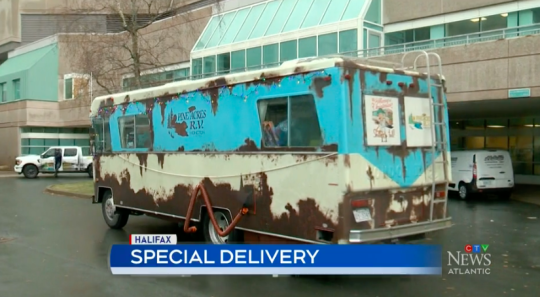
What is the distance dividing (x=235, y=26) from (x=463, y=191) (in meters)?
16.9

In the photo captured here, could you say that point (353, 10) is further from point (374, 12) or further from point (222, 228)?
point (222, 228)

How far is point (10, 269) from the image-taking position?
7668 mm

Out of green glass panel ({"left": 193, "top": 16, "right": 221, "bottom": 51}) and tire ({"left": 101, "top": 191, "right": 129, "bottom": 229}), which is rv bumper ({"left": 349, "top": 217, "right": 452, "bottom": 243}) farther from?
green glass panel ({"left": 193, "top": 16, "right": 221, "bottom": 51})

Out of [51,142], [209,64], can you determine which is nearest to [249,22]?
[209,64]

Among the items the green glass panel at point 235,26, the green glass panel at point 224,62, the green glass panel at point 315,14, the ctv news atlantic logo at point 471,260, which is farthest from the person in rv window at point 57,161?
the ctv news atlantic logo at point 471,260

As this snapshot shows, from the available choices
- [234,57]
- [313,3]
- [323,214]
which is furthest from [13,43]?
[323,214]

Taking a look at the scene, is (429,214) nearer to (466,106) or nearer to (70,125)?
(466,106)

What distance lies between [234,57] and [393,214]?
22137 millimetres

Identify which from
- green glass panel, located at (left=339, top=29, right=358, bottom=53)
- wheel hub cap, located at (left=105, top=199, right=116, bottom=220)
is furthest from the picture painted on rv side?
green glass panel, located at (left=339, top=29, right=358, bottom=53)

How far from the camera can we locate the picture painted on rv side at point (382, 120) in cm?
661

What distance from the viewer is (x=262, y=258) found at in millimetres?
6348

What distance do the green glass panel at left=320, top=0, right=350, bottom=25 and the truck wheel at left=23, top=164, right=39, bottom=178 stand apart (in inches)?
748

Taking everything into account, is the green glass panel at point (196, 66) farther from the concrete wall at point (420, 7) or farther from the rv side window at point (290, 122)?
the rv side window at point (290, 122)

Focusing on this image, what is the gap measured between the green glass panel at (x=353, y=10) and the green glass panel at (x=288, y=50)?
279 centimetres
